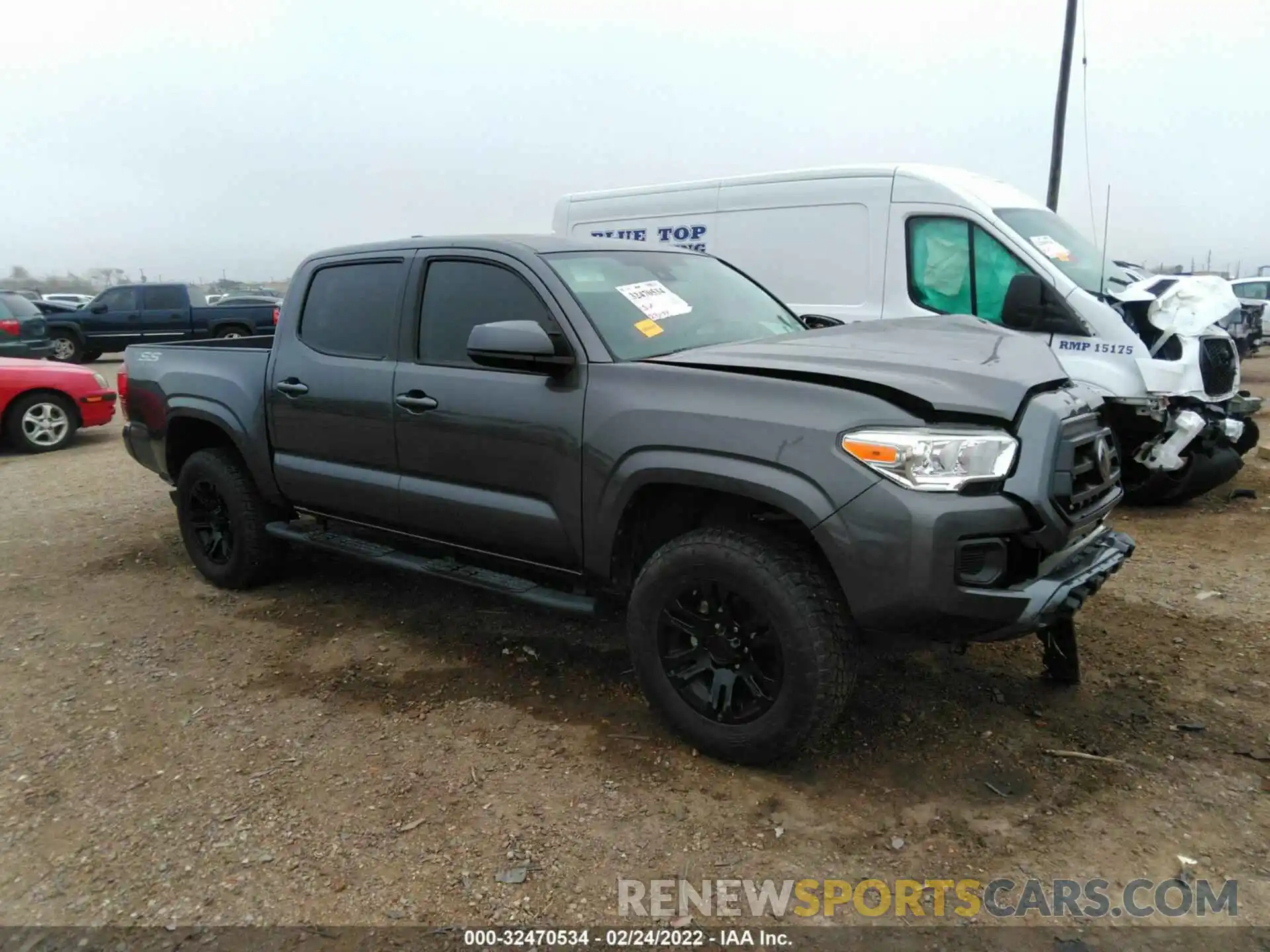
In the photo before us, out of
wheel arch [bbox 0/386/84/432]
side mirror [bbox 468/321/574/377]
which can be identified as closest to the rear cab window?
wheel arch [bbox 0/386/84/432]

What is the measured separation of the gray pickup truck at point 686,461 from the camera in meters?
2.62

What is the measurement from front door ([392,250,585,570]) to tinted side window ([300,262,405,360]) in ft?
0.57

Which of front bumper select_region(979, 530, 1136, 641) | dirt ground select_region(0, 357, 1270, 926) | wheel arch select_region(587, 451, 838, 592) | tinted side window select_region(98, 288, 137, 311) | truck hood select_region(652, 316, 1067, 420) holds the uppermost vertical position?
tinted side window select_region(98, 288, 137, 311)

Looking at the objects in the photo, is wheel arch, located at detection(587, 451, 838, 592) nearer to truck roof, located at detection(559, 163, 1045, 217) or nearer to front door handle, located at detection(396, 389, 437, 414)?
front door handle, located at detection(396, 389, 437, 414)

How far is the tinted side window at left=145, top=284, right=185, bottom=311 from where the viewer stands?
18.8 meters

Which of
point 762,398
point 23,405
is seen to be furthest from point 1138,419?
point 23,405

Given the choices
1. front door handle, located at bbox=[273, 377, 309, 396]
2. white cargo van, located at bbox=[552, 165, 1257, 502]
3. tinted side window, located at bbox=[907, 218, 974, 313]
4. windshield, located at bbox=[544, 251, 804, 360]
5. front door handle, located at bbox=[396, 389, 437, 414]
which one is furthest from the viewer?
tinted side window, located at bbox=[907, 218, 974, 313]

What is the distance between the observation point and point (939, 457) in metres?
2.59

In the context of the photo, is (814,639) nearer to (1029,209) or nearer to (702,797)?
(702,797)

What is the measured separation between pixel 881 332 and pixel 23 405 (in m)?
9.40

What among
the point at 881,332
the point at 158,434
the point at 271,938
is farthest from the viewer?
the point at 158,434

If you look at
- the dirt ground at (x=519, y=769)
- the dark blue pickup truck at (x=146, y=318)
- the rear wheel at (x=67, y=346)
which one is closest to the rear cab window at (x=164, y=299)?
the dark blue pickup truck at (x=146, y=318)

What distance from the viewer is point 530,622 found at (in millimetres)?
4312

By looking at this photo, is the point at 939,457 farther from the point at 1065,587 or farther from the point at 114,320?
the point at 114,320
